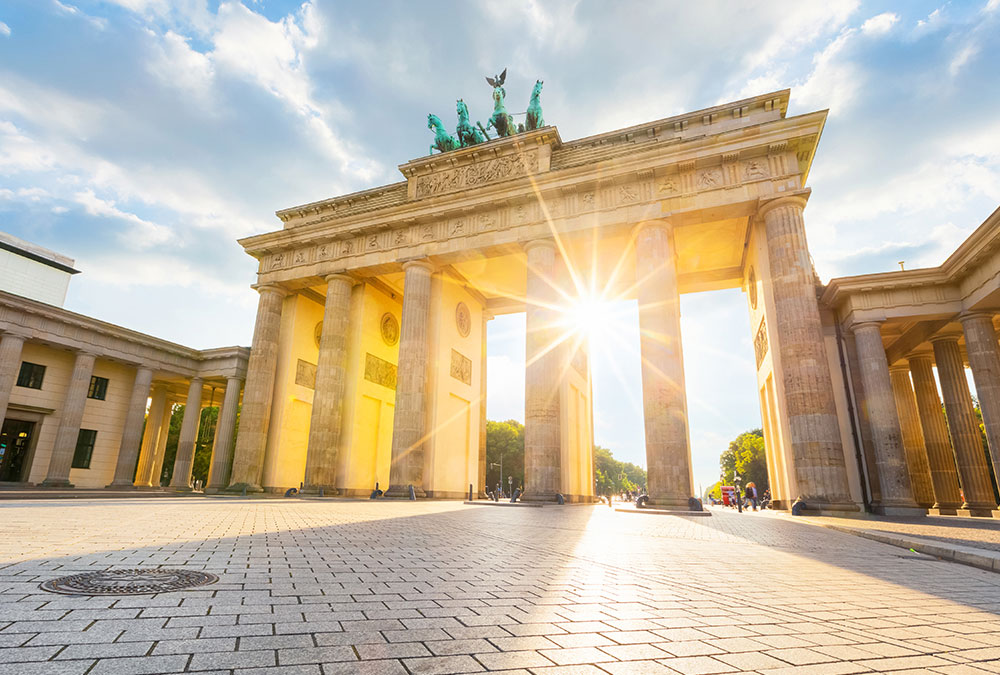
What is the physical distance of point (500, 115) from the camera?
90.5 ft

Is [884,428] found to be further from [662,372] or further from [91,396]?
[91,396]

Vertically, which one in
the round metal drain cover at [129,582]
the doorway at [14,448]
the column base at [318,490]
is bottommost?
the round metal drain cover at [129,582]

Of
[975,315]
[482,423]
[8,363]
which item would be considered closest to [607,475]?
[482,423]

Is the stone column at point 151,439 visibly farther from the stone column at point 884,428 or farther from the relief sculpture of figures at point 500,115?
the stone column at point 884,428

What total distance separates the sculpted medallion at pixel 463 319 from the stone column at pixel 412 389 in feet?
12.3

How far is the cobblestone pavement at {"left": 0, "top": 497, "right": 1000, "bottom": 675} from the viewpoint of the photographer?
2.21 metres

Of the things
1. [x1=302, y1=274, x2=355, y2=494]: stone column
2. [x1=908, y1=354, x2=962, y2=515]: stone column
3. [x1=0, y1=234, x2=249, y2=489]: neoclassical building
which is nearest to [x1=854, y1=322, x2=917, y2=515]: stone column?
[x1=908, y1=354, x2=962, y2=515]: stone column

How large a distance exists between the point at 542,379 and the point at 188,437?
81.4ft

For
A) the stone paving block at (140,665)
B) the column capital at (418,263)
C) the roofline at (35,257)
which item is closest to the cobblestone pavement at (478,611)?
the stone paving block at (140,665)

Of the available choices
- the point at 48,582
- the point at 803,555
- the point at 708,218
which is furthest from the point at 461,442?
the point at 48,582

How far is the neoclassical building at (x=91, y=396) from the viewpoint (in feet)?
87.1

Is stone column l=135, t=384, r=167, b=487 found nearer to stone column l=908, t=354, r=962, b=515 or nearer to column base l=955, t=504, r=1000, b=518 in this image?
stone column l=908, t=354, r=962, b=515

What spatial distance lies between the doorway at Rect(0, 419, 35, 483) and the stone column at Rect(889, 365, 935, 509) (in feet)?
146

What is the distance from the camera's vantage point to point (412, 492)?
21.6 m
